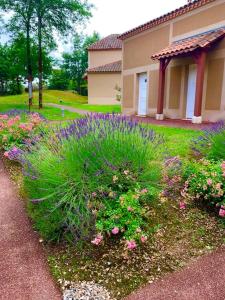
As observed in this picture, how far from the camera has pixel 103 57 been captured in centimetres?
2783

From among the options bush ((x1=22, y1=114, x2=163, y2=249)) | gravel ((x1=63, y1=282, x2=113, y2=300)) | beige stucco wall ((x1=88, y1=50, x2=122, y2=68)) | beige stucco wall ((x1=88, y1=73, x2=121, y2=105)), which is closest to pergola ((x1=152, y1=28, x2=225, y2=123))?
bush ((x1=22, y1=114, x2=163, y2=249))

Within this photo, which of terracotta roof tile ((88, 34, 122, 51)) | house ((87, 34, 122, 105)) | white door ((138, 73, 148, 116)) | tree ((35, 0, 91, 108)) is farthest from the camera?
A: terracotta roof tile ((88, 34, 122, 51))

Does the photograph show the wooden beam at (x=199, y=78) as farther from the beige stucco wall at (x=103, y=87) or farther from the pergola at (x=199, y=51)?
the beige stucco wall at (x=103, y=87)

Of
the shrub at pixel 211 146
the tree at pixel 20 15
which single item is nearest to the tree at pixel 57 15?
the tree at pixel 20 15

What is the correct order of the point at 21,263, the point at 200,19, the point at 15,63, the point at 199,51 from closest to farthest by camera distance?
1. the point at 21,263
2. the point at 199,51
3. the point at 200,19
4. the point at 15,63

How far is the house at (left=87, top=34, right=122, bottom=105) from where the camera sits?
2553cm

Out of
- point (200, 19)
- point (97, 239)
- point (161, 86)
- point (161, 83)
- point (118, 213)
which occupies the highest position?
point (200, 19)

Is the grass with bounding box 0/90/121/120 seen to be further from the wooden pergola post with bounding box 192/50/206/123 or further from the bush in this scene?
the bush

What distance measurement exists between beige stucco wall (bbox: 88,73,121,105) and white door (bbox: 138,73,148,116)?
1205cm

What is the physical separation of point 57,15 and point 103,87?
9.64 meters

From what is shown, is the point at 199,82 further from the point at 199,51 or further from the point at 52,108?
the point at 52,108

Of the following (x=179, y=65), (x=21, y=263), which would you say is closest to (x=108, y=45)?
(x=179, y=65)

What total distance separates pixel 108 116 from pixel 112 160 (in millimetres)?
1060

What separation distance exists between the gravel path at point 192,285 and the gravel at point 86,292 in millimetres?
193
